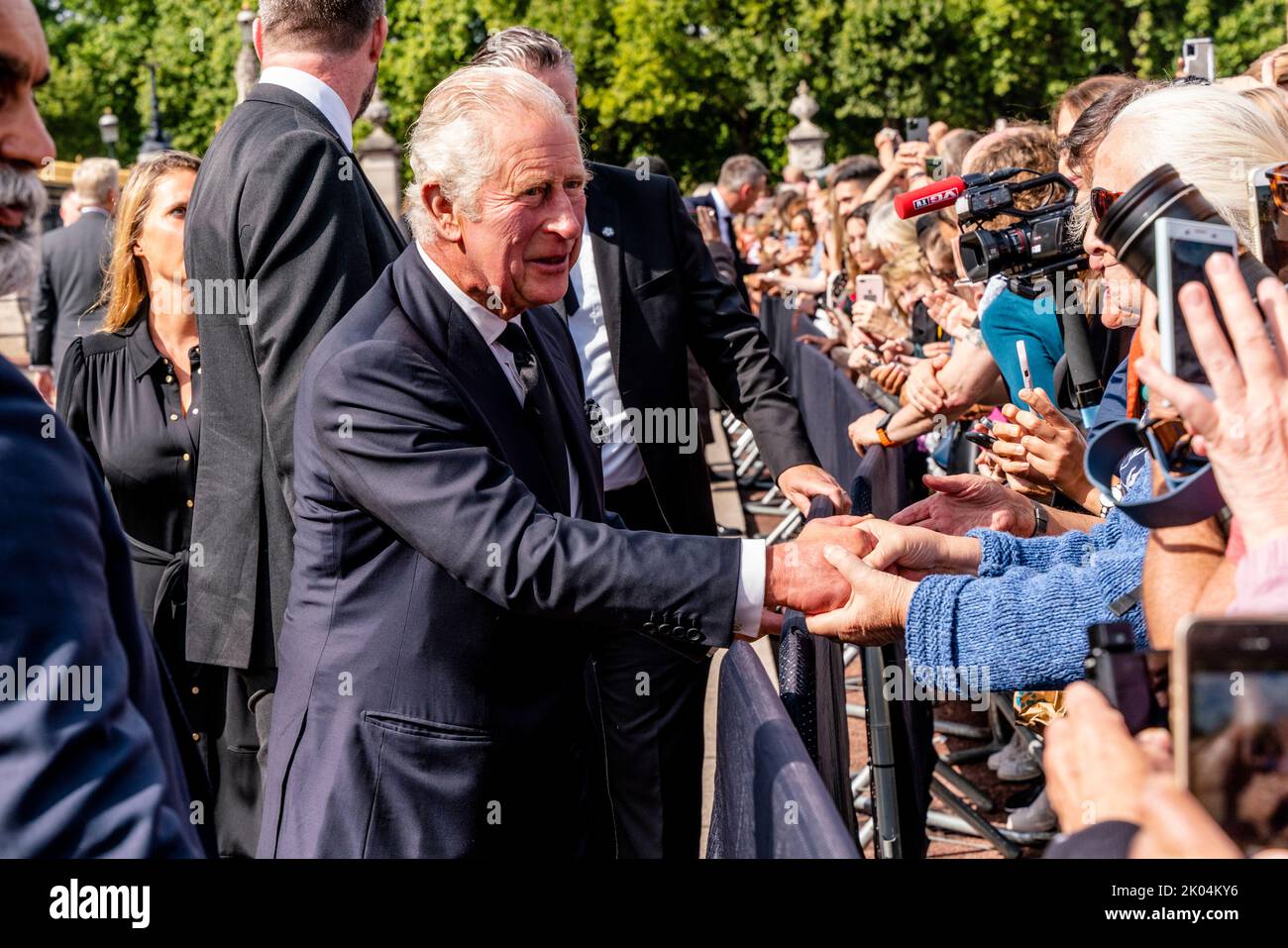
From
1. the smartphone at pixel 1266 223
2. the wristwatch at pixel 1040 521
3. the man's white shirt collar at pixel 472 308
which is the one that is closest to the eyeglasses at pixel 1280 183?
the smartphone at pixel 1266 223

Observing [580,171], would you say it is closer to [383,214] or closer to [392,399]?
[392,399]

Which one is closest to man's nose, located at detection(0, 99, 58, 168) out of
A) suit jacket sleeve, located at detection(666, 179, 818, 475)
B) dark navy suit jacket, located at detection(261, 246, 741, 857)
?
dark navy suit jacket, located at detection(261, 246, 741, 857)

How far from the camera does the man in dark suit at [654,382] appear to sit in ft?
13.5

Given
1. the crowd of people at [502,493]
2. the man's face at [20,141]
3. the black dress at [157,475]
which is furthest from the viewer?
the black dress at [157,475]

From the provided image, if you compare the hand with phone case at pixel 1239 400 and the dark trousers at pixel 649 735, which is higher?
the hand with phone case at pixel 1239 400

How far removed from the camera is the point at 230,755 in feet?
13.5

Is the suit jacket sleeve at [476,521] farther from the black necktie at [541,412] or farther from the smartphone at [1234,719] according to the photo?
the smartphone at [1234,719]

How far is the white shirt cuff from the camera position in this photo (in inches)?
101

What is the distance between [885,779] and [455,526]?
5.30 feet

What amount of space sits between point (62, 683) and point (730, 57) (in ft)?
150

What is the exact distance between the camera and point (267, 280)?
3436 mm

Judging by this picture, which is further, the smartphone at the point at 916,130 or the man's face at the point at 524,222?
the smartphone at the point at 916,130

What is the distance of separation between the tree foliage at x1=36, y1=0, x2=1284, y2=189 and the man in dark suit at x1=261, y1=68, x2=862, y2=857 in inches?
1406
